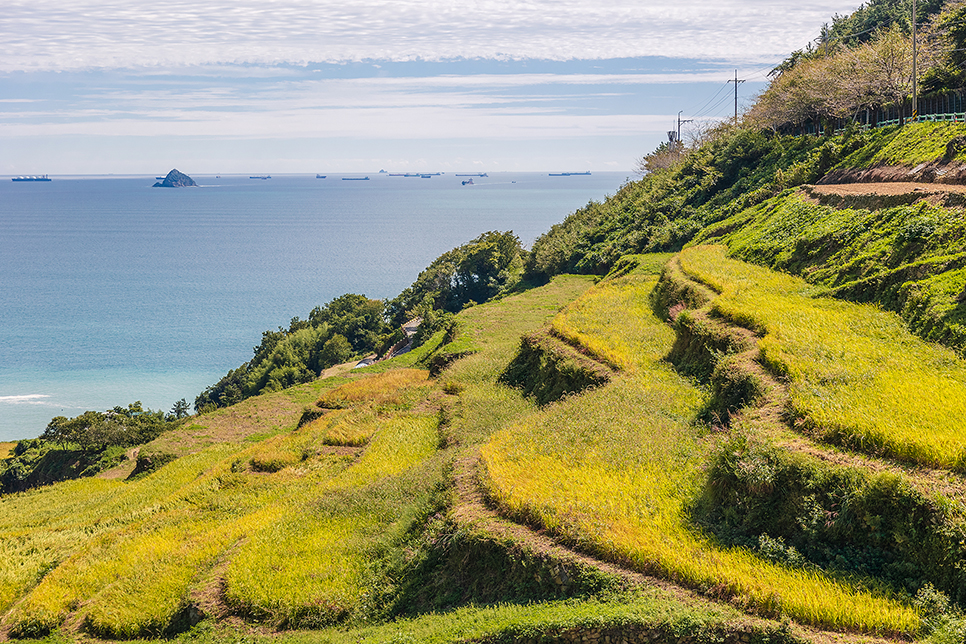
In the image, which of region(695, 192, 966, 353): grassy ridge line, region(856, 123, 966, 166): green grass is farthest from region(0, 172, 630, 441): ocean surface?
region(856, 123, 966, 166): green grass

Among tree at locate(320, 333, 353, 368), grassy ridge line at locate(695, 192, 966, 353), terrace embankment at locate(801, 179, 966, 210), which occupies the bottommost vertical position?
tree at locate(320, 333, 353, 368)

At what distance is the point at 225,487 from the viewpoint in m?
Result: 21.4

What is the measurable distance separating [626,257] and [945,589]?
117ft

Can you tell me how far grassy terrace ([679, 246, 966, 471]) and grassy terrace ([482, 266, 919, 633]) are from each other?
223 centimetres

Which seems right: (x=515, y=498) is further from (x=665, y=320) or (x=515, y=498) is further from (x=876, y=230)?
(x=876, y=230)

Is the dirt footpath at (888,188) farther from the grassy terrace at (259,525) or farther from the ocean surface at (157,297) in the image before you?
the ocean surface at (157,297)

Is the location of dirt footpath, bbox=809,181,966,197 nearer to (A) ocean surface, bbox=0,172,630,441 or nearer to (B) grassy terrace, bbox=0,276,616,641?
(B) grassy terrace, bbox=0,276,616,641

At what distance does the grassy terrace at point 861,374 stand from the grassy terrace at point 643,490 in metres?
2.23

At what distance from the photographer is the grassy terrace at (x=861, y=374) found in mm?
10828

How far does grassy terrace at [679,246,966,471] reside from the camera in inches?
426

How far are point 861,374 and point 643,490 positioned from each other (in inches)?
192

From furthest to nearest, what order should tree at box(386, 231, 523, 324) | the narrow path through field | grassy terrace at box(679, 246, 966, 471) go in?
tree at box(386, 231, 523, 324) → grassy terrace at box(679, 246, 966, 471) → the narrow path through field

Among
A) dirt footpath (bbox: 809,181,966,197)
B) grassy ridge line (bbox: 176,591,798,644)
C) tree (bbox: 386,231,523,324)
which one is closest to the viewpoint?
grassy ridge line (bbox: 176,591,798,644)

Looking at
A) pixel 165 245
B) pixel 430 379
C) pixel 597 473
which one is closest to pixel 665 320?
pixel 430 379
